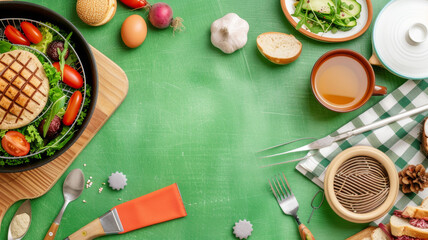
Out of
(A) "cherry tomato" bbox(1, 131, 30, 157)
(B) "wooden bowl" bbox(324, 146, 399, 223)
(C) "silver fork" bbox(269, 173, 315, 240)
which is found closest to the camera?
(A) "cherry tomato" bbox(1, 131, 30, 157)

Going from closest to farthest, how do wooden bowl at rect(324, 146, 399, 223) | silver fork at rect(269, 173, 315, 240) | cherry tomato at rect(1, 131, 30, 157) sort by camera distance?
cherry tomato at rect(1, 131, 30, 157)
wooden bowl at rect(324, 146, 399, 223)
silver fork at rect(269, 173, 315, 240)

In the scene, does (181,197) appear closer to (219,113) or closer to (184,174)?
(184,174)

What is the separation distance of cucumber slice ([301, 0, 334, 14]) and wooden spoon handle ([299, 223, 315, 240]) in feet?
2.55

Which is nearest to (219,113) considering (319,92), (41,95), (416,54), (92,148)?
(319,92)

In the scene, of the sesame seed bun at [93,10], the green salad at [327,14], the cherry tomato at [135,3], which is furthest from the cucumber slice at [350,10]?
the sesame seed bun at [93,10]

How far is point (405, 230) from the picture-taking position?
1.26 meters

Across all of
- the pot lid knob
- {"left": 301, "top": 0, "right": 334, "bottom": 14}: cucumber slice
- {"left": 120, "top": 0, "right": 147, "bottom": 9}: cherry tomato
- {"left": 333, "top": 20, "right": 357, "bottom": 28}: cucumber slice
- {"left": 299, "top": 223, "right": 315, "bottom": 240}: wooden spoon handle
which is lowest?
{"left": 299, "top": 223, "right": 315, "bottom": 240}: wooden spoon handle

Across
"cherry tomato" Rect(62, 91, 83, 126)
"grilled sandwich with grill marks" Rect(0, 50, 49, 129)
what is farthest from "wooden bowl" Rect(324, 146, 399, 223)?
"grilled sandwich with grill marks" Rect(0, 50, 49, 129)

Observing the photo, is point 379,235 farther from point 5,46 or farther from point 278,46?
point 5,46

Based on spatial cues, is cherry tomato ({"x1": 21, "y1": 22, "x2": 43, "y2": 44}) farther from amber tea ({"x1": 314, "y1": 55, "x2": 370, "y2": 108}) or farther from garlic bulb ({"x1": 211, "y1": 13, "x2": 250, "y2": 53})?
amber tea ({"x1": 314, "y1": 55, "x2": 370, "y2": 108})

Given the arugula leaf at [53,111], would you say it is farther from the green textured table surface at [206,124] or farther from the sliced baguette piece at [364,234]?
the sliced baguette piece at [364,234]

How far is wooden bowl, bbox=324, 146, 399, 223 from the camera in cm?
130

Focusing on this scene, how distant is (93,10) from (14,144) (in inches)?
20.5

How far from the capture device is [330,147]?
4.58ft
